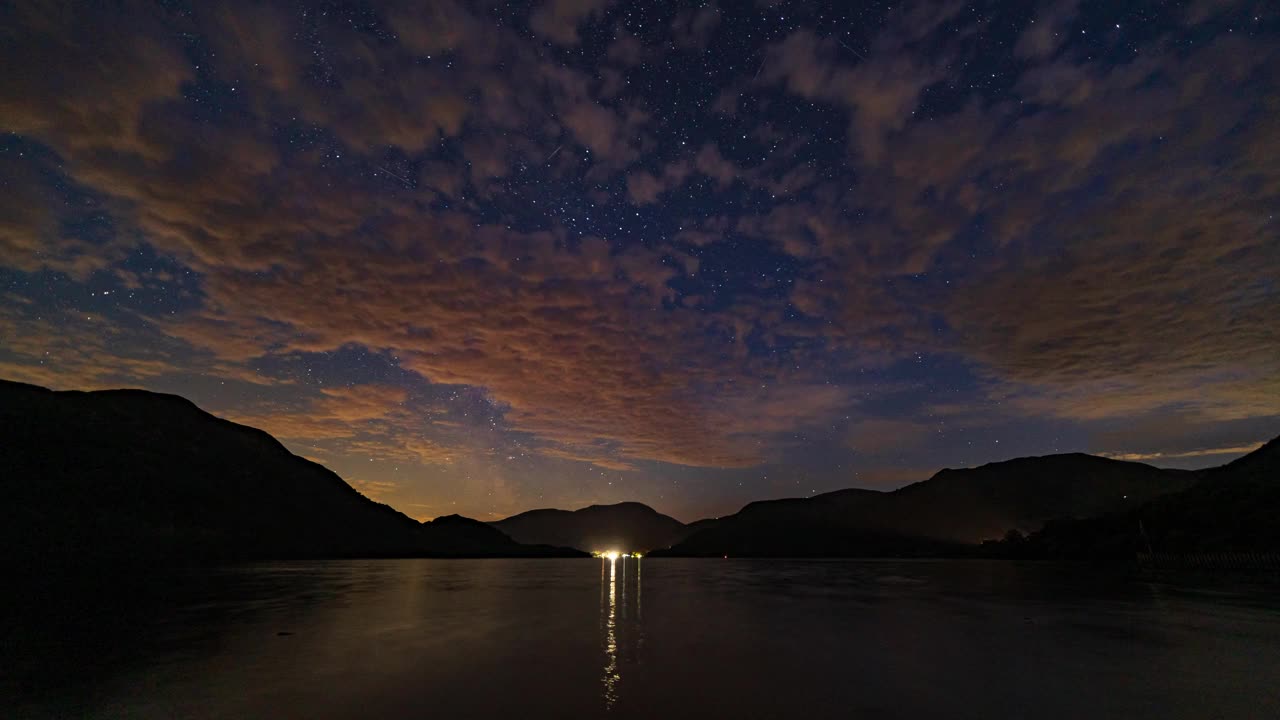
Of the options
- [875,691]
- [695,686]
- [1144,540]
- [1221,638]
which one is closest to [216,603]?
[695,686]

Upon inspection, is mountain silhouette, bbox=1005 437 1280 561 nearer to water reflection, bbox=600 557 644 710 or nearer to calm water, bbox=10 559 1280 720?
calm water, bbox=10 559 1280 720

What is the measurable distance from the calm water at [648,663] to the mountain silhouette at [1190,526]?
3650 inches

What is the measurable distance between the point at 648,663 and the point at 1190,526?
14837 centimetres

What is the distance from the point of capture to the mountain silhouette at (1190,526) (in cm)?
9950

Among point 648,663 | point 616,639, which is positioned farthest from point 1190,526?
point 648,663

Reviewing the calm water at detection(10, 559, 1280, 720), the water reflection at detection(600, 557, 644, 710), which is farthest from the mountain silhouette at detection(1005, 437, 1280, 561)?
the water reflection at detection(600, 557, 644, 710)

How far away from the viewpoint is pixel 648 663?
18172mm

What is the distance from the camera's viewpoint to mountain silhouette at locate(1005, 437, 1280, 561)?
99.5 m

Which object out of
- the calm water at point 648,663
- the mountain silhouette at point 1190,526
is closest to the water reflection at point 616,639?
the calm water at point 648,663

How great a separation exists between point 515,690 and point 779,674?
737 centimetres

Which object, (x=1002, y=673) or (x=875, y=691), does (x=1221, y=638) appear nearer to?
(x=1002, y=673)

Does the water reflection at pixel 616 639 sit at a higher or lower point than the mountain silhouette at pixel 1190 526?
lower

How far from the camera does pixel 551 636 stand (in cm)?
2395

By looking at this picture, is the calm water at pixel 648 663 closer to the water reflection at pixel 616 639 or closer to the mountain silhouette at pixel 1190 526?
the water reflection at pixel 616 639
